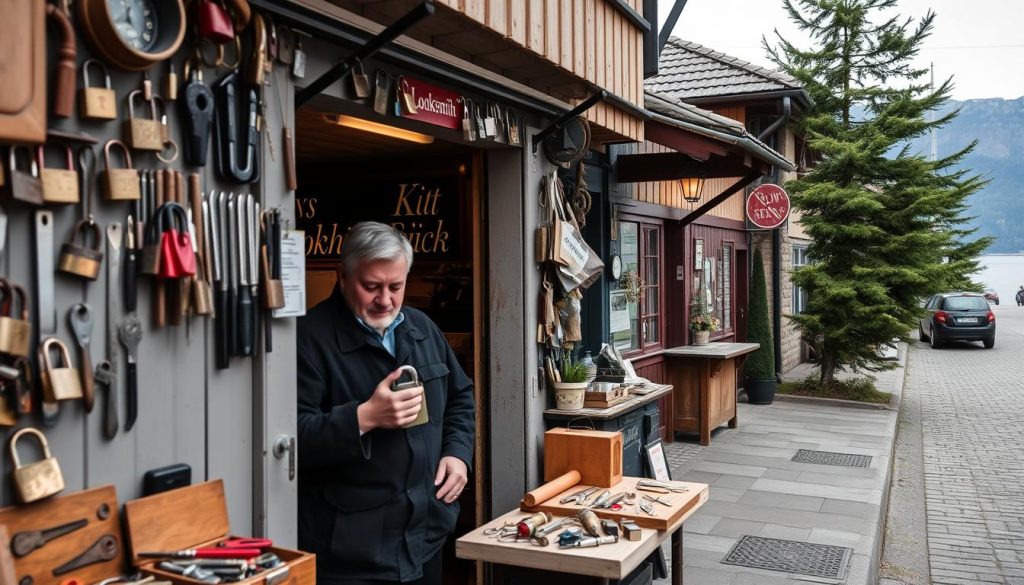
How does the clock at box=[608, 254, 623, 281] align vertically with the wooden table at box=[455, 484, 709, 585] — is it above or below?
above

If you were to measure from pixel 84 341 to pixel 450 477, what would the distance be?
1637mm

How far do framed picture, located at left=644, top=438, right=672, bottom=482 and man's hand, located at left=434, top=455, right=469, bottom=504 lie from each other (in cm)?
285

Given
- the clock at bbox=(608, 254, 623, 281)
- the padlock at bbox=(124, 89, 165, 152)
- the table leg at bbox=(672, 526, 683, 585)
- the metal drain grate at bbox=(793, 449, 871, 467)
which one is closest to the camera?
the padlock at bbox=(124, 89, 165, 152)

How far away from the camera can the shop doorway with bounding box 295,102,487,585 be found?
5113 mm

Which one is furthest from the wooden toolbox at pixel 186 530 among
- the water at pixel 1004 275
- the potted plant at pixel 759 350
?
the water at pixel 1004 275

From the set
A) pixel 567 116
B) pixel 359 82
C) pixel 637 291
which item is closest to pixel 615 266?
pixel 637 291

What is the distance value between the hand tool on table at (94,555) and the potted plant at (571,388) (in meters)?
3.28

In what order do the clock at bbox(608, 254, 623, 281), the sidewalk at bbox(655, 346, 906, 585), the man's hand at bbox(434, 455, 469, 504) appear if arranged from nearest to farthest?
the man's hand at bbox(434, 455, 469, 504) < the sidewalk at bbox(655, 346, 906, 585) < the clock at bbox(608, 254, 623, 281)

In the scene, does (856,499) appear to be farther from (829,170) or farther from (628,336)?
(829,170)

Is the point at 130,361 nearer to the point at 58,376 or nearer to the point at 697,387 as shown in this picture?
the point at 58,376

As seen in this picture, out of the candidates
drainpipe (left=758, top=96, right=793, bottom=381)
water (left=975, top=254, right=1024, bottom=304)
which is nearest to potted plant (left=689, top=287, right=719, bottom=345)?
drainpipe (left=758, top=96, right=793, bottom=381)

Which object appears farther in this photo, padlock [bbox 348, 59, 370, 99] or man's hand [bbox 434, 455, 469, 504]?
man's hand [bbox 434, 455, 469, 504]

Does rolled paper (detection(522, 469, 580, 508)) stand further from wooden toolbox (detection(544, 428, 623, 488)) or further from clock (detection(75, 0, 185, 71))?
clock (detection(75, 0, 185, 71))

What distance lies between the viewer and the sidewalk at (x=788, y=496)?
6.11 metres
